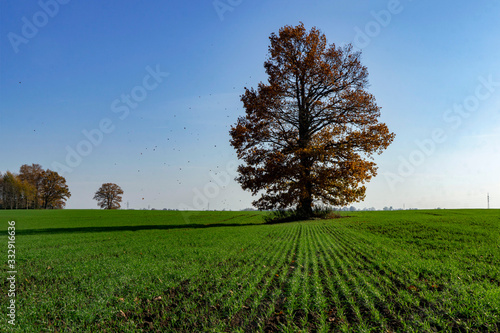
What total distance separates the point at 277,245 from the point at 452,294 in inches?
223

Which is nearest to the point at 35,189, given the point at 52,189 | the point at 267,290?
the point at 52,189

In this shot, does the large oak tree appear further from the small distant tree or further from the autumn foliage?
the autumn foliage

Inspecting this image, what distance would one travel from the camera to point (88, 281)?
613 cm

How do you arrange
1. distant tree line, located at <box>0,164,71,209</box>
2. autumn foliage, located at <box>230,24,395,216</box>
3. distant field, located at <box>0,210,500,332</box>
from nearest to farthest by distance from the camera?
distant field, located at <box>0,210,500,332</box>
autumn foliage, located at <box>230,24,395,216</box>
distant tree line, located at <box>0,164,71,209</box>

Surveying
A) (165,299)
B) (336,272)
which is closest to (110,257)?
(165,299)

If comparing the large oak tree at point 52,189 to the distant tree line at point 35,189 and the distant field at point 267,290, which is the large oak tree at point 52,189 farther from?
the distant field at point 267,290

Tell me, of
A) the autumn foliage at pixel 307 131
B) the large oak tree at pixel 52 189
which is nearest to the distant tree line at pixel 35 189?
the large oak tree at pixel 52 189

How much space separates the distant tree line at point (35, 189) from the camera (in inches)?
2603

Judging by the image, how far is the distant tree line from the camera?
Result: 6612 centimetres

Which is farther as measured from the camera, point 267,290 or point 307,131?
point 307,131

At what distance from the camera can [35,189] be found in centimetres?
6769

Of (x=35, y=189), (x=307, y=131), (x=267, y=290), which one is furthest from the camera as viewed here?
(x=35, y=189)

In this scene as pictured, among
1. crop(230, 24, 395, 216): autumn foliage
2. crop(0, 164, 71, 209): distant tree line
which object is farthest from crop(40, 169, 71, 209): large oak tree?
crop(230, 24, 395, 216): autumn foliage

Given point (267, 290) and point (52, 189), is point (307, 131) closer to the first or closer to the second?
point (267, 290)
